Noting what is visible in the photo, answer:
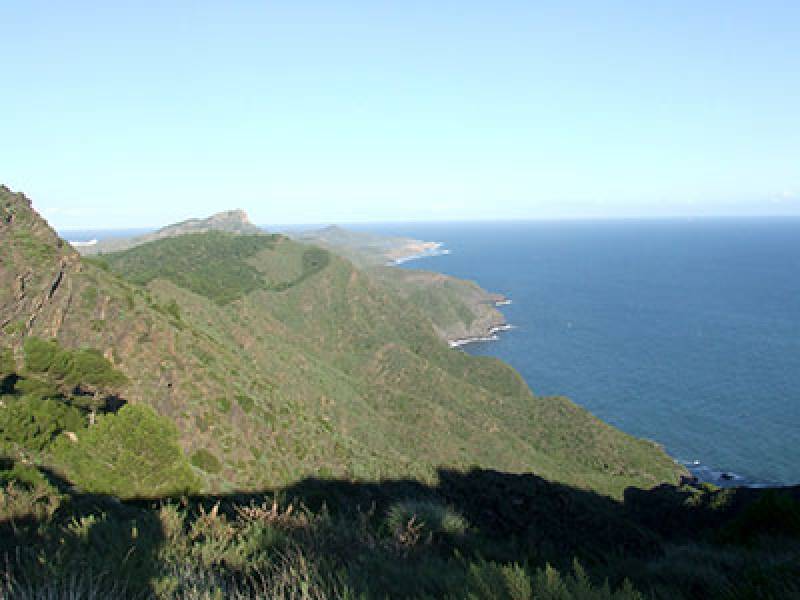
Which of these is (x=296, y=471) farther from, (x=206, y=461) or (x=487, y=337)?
(x=487, y=337)

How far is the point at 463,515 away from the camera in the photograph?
25.1 metres

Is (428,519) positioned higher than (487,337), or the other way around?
(428,519)

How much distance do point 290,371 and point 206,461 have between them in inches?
1190

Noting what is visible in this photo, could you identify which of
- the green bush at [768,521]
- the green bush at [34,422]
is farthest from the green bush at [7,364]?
the green bush at [768,521]

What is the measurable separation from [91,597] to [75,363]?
25975 mm

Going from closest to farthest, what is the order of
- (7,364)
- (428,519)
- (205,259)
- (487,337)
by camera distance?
(428,519), (7,364), (205,259), (487,337)

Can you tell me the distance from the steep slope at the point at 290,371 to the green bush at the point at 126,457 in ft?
28.2

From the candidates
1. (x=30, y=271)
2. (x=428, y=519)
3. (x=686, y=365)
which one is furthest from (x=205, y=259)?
(x=428, y=519)

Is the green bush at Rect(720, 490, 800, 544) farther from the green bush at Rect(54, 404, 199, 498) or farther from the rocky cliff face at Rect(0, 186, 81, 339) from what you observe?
the rocky cliff face at Rect(0, 186, 81, 339)

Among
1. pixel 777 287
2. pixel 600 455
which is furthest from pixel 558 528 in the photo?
pixel 777 287

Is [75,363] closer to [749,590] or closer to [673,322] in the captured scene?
[749,590]

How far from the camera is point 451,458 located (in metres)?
58.8

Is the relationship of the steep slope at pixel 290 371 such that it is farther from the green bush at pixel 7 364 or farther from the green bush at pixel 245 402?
the green bush at pixel 7 364

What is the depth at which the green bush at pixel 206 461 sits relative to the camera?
28188 millimetres
